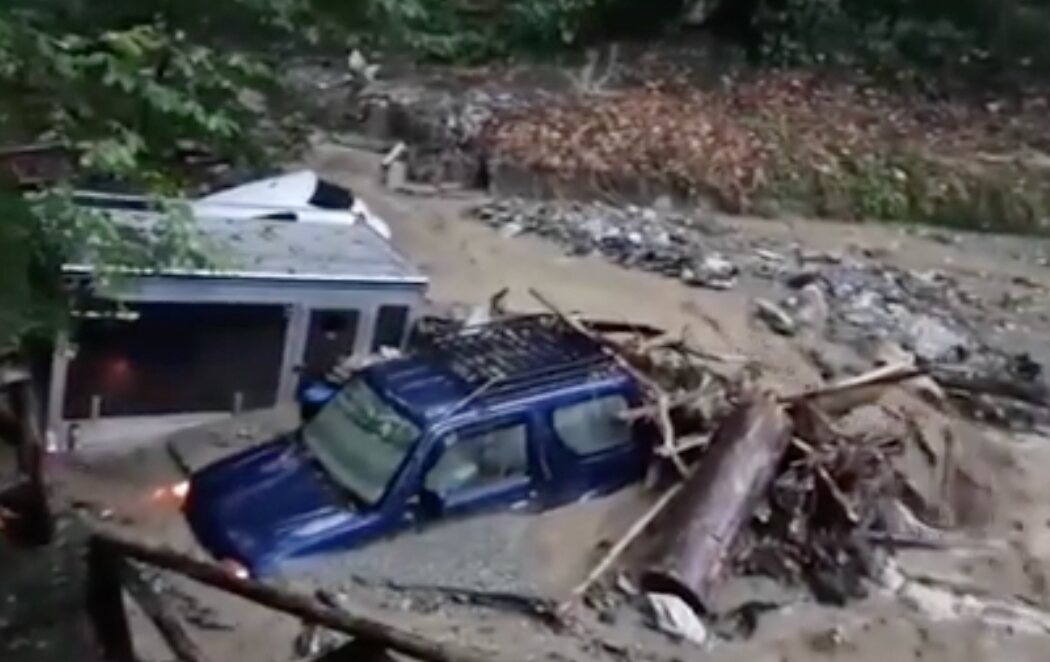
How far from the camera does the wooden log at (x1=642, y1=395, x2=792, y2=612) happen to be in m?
8.57

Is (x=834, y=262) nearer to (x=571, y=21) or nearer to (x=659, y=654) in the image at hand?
(x=571, y=21)

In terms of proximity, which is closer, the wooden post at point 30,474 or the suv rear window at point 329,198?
the wooden post at point 30,474

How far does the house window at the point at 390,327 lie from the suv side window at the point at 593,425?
1720 millimetres

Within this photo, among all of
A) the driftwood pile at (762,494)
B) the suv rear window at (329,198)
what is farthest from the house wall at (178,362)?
the suv rear window at (329,198)

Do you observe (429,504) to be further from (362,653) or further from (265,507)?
(362,653)

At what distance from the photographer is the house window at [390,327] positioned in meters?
10.3

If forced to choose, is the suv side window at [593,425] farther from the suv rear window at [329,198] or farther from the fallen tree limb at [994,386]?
the suv rear window at [329,198]

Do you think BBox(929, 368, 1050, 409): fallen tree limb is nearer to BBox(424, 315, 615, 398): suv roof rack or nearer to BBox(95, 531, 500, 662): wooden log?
BBox(424, 315, 615, 398): suv roof rack

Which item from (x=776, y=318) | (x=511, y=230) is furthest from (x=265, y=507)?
(x=511, y=230)

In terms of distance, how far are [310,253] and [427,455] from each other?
2079 millimetres

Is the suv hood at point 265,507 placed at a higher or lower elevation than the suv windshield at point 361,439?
lower

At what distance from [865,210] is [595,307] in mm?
4742

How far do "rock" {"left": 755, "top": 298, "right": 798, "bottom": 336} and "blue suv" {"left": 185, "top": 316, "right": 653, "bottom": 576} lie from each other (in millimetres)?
3514

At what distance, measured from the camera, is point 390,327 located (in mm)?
10383
